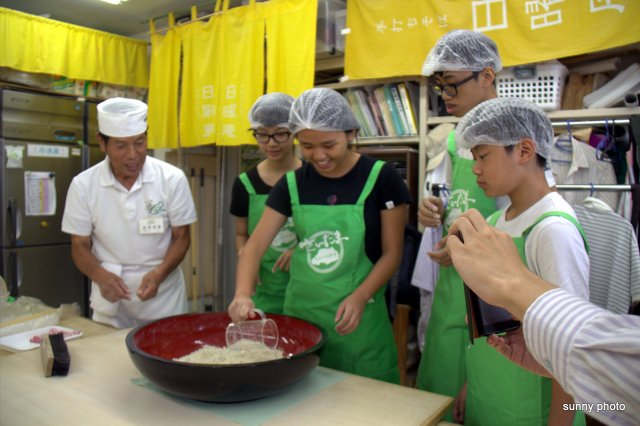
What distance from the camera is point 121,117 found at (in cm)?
152

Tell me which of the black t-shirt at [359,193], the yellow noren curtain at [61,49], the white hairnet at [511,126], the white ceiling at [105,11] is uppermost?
the white ceiling at [105,11]

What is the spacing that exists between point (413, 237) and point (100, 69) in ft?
5.57

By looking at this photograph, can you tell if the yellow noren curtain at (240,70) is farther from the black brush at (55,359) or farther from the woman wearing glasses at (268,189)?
the black brush at (55,359)

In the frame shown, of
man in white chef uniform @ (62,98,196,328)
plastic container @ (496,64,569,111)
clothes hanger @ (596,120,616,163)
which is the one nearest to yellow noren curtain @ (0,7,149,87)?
man in white chef uniform @ (62,98,196,328)

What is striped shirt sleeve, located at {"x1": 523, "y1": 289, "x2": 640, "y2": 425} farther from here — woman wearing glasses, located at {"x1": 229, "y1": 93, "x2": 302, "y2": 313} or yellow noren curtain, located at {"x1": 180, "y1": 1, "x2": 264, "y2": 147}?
yellow noren curtain, located at {"x1": 180, "y1": 1, "x2": 264, "y2": 147}

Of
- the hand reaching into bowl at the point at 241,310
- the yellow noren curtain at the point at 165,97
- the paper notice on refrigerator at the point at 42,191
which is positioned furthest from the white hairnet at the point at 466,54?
the yellow noren curtain at the point at 165,97

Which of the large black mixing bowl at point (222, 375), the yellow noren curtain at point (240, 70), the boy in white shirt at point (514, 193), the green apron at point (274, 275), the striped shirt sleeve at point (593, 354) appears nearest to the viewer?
the striped shirt sleeve at point (593, 354)

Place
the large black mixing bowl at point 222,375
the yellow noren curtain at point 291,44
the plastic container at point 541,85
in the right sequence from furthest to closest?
the yellow noren curtain at point 291,44
the plastic container at point 541,85
the large black mixing bowl at point 222,375

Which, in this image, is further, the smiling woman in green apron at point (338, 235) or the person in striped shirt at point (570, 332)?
the smiling woman in green apron at point (338, 235)

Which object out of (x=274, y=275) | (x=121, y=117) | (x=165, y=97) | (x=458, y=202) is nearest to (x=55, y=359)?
(x=121, y=117)

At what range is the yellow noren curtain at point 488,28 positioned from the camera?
1.99 m

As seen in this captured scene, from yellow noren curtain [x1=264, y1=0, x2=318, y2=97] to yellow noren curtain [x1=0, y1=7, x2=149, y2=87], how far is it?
1.31 metres

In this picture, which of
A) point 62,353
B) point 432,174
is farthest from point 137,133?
point 432,174

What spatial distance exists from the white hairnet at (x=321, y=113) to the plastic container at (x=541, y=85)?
3.41 ft
